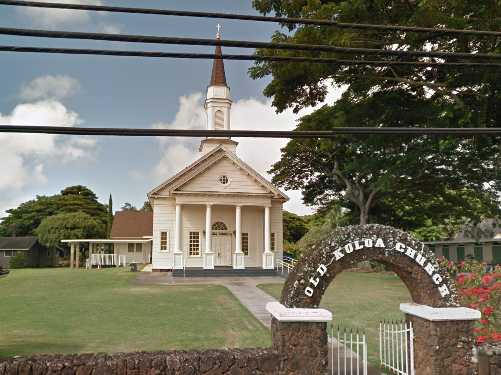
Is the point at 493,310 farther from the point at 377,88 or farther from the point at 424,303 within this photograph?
the point at 377,88

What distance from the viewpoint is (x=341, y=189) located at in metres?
35.7

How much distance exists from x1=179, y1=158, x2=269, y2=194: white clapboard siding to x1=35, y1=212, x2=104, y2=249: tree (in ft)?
66.3

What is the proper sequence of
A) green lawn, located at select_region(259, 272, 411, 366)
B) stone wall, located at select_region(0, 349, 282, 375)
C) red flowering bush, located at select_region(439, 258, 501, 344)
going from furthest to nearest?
green lawn, located at select_region(259, 272, 411, 366), red flowering bush, located at select_region(439, 258, 501, 344), stone wall, located at select_region(0, 349, 282, 375)

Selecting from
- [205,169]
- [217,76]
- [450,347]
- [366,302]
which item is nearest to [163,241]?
[205,169]

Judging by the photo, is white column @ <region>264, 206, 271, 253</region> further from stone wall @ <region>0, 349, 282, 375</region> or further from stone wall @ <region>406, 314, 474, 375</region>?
stone wall @ <region>0, 349, 282, 375</region>

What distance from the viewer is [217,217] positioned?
30.2 meters

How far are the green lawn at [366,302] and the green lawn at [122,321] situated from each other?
95.1 inches

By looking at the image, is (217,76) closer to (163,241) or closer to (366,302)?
(163,241)

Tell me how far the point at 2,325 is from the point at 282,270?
1763 cm

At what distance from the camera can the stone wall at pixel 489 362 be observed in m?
7.13

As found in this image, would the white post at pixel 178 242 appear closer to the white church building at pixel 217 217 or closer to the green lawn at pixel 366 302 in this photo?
the white church building at pixel 217 217

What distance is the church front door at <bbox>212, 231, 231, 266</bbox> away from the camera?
98.9 ft

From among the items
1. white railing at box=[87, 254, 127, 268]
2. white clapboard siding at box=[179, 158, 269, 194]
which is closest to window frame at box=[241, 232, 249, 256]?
white clapboard siding at box=[179, 158, 269, 194]

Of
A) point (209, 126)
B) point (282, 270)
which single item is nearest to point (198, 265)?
point (282, 270)
